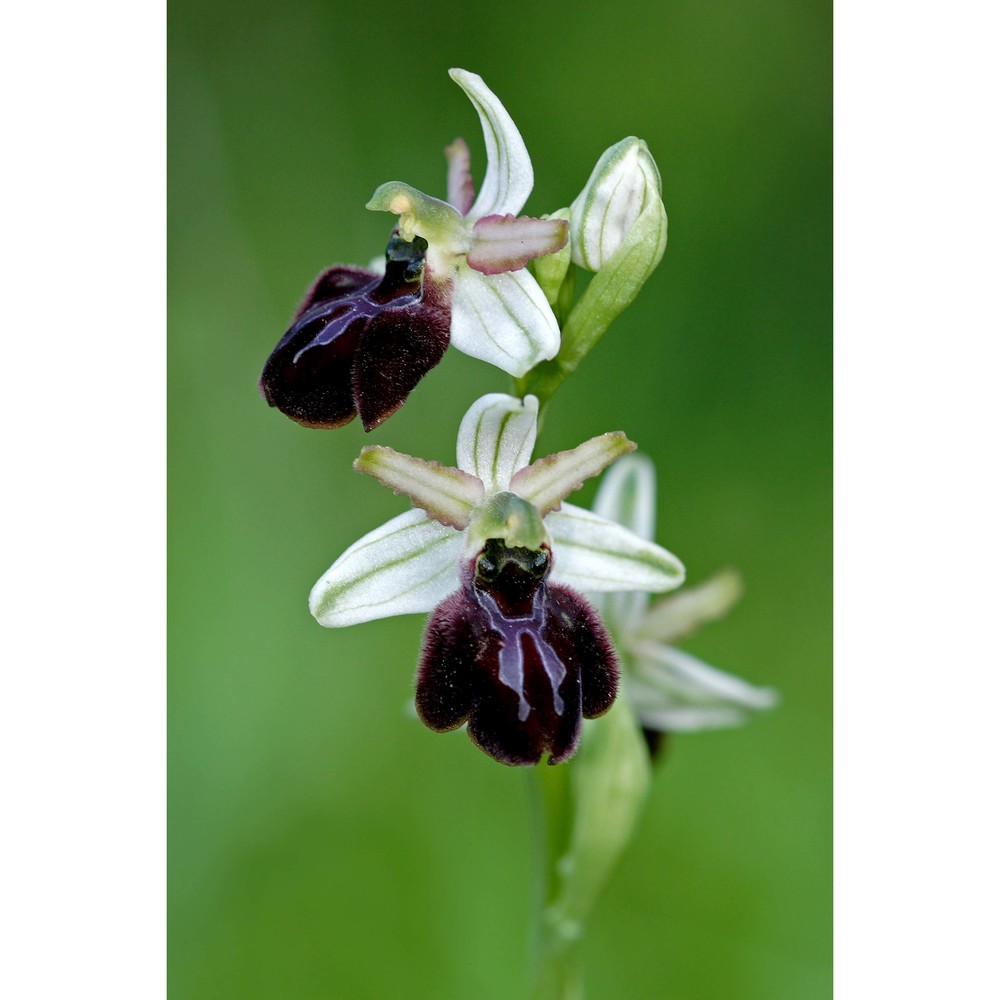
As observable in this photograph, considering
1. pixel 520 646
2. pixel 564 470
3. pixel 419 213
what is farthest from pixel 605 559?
pixel 419 213

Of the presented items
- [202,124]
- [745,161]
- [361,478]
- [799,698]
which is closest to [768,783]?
[799,698]

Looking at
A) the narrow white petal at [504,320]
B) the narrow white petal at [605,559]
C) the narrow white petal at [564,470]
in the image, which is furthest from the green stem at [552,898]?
the narrow white petal at [504,320]

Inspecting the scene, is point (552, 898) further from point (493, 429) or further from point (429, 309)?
point (429, 309)

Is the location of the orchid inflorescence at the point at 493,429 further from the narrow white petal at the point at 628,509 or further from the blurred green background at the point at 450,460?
the blurred green background at the point at 450,460

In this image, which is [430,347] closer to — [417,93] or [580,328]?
[580,328]

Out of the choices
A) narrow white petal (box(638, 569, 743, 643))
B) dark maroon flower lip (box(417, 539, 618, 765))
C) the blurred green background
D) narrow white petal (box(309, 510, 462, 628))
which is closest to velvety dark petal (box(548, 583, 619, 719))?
dark maroon flower lip (box(417, 539, 618, 765))

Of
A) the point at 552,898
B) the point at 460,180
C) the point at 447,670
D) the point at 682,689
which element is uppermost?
the point at 460,180
